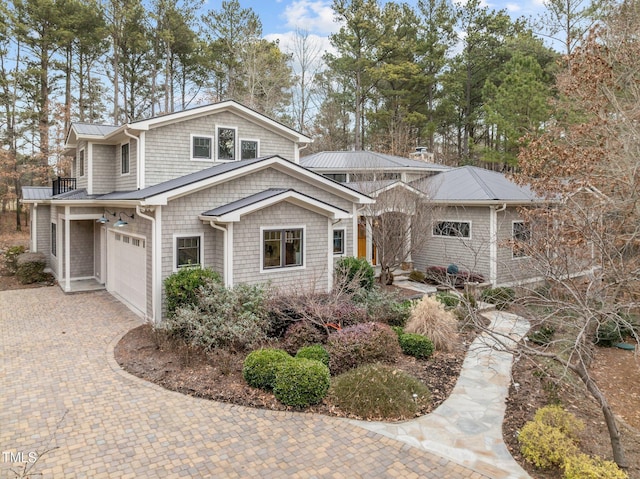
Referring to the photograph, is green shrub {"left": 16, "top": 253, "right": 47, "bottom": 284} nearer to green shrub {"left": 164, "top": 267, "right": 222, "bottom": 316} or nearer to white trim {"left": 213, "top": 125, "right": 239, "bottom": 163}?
white trim {"left": 213, "top": 125, "right": 239, "bottom": 163}

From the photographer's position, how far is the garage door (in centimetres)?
1214

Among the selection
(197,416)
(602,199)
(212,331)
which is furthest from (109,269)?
(602,199)

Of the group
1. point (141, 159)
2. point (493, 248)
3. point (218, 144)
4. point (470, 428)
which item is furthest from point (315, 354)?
point (493, 248)

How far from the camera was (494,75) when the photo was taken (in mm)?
30234

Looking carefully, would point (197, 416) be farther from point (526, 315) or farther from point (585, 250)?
point (585, 250)

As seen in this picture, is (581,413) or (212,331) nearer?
(581,413)

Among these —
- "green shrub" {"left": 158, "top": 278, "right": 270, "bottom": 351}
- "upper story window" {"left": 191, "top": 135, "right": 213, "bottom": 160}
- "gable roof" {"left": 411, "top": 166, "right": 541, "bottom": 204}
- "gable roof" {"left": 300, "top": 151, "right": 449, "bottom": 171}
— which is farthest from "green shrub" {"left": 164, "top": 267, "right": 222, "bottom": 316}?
"gable roof" {"left": 411, "top": 166, "right": 541, "bottom": 204}

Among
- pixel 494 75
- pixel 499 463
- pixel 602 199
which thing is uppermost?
pixel 494 75

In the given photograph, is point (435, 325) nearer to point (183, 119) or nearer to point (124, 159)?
point (183, 119)

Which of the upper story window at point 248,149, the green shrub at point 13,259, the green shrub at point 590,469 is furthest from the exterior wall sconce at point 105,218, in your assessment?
the green shrub at point 590,469

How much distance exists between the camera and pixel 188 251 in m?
11.5

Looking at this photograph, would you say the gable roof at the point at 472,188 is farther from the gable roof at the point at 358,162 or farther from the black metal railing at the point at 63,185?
the black metal railing at the point at 63,185

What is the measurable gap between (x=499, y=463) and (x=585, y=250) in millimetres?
5893

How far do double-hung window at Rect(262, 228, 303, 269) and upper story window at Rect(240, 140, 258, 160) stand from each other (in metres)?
4.36
